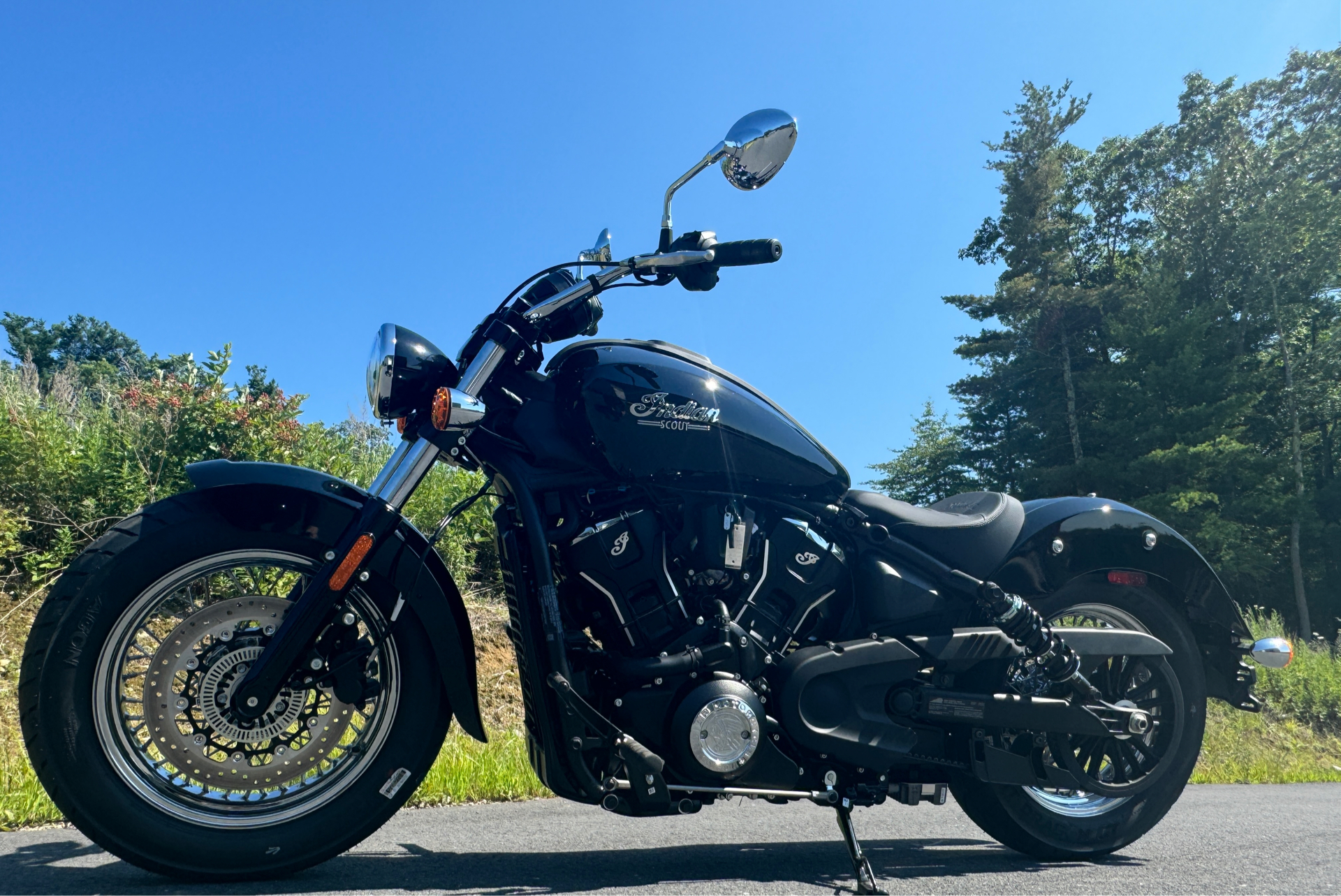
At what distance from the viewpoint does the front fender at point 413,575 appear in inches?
96.0

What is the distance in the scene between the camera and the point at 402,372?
2.54 meters

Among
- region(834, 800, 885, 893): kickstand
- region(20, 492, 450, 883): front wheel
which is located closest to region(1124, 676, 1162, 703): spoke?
region(834, 800, 885, 893): kickstand

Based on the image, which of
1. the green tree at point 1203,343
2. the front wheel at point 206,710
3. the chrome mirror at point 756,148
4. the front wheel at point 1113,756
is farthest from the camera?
the green tree at point 1203,343

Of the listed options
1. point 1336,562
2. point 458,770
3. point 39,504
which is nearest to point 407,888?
point 458,770

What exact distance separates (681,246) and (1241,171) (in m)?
37.8

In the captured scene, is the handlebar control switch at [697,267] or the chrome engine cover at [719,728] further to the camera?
the handlebar control switch at [697,267]

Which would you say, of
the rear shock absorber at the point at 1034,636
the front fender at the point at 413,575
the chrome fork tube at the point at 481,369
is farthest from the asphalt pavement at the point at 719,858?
the chrome fork tube at the point at 481,369

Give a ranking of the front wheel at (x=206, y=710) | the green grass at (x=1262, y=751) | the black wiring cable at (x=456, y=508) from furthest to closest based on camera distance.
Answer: the green grass at (x=1262, y=751) < the black wiring cable at (x=456, y=508) < the front wheel at (x=206, y=710)

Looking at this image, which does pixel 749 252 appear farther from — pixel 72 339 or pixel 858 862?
pixel 72 339

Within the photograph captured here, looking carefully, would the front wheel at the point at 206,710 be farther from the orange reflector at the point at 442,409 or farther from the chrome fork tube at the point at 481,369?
the chrome fork tube at the point at 481,369

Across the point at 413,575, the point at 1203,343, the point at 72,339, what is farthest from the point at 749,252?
the point at 72,339

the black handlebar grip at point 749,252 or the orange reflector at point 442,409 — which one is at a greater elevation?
the black handlebar grip at point 749,252

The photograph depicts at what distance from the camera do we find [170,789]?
229 cm

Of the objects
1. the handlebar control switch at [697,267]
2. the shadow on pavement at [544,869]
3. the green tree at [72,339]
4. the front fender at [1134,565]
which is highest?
the green tree at [72,339]
